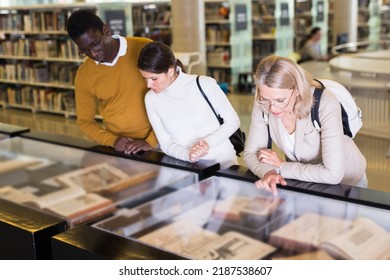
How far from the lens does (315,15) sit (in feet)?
42.8

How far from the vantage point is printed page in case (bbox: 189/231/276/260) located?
170 cm

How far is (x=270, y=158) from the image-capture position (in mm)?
2234

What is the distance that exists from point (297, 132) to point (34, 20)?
841 centimetres

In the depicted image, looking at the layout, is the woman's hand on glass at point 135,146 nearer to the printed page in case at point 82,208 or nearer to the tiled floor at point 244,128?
the printed page in case at point 82,208

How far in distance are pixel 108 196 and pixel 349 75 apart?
4.97 meters

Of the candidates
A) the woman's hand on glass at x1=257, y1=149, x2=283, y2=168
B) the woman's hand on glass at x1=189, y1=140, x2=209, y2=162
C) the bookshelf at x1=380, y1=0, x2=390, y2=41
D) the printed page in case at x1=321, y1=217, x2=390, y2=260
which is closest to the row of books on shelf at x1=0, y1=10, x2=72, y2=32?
the woman's hand on glass at x1=189, y1=140, x2=209, y2=162

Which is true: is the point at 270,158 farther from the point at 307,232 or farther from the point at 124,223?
the point at 124,223

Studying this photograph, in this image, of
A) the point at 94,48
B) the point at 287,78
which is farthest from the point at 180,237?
the point at 94,48

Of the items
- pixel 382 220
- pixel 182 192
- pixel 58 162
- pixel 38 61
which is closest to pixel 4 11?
pixel 38 61

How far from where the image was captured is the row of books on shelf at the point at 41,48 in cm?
923

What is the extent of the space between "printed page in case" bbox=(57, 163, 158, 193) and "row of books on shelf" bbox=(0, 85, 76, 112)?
22.4 feet

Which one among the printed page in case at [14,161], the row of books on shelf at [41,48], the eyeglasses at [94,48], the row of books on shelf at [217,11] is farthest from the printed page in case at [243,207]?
the row of books on shelf at [217,11]

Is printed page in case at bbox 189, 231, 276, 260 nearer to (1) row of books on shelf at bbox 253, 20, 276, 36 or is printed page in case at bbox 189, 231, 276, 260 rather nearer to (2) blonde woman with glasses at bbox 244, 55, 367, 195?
(2) blonde woman with glasses at bbox 244, 55, 367, 195
